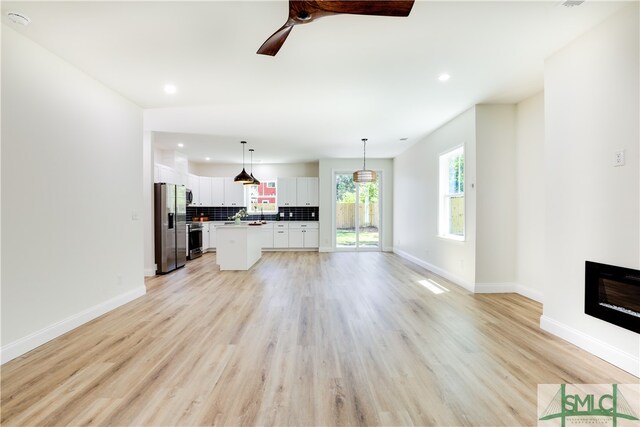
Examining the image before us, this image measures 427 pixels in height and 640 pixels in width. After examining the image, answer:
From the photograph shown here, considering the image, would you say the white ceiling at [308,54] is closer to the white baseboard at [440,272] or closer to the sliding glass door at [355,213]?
the white baseboard at [440,272]

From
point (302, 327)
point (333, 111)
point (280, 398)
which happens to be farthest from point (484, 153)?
point (280, 398)

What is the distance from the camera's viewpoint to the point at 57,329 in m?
2.71

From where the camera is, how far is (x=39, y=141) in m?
2.60

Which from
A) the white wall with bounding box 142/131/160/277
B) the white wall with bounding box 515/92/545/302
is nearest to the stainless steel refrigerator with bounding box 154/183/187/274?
the white wall with bounding box 142/131/160/277

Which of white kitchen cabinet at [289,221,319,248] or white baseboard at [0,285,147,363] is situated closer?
white baseboard at [0,285,147,363]

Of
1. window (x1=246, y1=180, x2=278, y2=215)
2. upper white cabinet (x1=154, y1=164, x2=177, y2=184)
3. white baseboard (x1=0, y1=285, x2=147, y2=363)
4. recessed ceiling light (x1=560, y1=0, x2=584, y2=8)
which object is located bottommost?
white baseboard (x1=0, y1=285, x2=147, y2=363)

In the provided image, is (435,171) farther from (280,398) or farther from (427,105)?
(280,398)

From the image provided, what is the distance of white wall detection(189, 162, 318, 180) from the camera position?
29.5 ft

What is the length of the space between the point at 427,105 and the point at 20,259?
4.81m

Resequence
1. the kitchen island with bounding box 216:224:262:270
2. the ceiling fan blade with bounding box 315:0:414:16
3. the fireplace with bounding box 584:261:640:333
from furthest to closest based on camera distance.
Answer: the kitchen island with bounding box 216:224:262:270 → the fireplace with bounding box 584:261:640:333 → the ceiling fan blade with bounding box 315:0:414:16

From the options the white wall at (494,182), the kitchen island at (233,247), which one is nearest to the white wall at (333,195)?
the kitchen island at (233,247)

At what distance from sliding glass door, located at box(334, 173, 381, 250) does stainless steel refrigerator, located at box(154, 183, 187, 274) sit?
163 inches

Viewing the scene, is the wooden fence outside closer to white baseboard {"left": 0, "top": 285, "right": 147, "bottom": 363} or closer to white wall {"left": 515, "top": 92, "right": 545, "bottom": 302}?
white wall {"left": 515, "top": 92, "right": 545, "bottom": 302}

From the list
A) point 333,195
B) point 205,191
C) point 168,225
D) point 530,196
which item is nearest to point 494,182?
point 530,196
